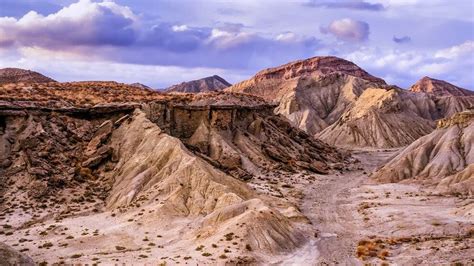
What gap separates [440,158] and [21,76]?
80923mm

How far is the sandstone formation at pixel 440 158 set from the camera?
6644cm

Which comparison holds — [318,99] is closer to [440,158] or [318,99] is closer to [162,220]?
[440,158]

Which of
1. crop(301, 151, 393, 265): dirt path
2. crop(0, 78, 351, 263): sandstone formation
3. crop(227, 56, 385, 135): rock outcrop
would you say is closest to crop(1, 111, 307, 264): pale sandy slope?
crop(0, 78, 351, 263): sandstone formation

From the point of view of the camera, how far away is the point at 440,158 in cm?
6956

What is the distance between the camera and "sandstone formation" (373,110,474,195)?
66.4m

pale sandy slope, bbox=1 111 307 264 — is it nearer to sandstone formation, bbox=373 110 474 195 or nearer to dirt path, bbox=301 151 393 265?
dirt path, bbox=301 151 393 265

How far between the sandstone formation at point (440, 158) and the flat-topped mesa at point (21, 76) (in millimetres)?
67223

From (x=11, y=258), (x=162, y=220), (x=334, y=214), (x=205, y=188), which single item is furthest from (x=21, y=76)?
(x=11, y=258)

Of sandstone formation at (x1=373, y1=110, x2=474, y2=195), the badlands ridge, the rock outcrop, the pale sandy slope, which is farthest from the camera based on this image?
the rock outcrop

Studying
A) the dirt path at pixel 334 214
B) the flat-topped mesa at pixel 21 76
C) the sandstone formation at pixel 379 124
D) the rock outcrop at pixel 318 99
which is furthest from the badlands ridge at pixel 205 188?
the rock outcrop at pixel 318 99

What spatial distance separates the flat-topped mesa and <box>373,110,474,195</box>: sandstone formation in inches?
2647

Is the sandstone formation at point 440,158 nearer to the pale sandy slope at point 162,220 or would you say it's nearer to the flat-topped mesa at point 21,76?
the pale sandy slope at point 162,220

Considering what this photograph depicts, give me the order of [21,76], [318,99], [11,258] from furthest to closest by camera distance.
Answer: [318,99]
[21,76]
[11,258]

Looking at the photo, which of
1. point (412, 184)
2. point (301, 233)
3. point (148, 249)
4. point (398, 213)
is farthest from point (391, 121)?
point (148, 249)
